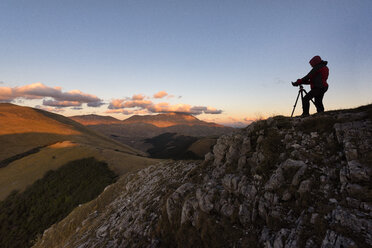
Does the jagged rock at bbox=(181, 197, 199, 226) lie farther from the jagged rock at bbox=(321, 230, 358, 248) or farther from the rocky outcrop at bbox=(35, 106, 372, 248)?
the jagged rock at bbox=(321, 230, 358, 248)

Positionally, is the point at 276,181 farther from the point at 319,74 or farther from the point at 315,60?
the point at 315,60

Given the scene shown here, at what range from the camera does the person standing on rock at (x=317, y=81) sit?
1098 centimetres

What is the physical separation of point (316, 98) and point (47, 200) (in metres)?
60.4

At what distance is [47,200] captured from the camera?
4381 centimetres

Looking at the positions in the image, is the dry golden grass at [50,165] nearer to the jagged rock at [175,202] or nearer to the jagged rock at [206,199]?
the jagged rock at [175,202]

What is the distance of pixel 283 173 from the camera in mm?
8055

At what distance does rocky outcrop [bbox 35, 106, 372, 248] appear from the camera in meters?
5.72

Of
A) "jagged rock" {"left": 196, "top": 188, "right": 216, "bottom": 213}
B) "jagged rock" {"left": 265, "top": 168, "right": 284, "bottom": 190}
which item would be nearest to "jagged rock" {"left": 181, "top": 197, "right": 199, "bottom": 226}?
"jagged rock" {"left": 196, "top": 188, "right": 216, "bottom": 213}

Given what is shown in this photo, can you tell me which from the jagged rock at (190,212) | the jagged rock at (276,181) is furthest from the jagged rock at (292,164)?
the jagged rock at (190,212)

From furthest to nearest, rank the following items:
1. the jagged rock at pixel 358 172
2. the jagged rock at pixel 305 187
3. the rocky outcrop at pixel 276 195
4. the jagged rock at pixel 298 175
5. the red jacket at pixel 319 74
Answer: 1. the red jacket at pixel 319 74
2. the jagged rock at pixel 298 175
3. the jagged rock at pixel 305 187
4. the jagged rock at pixel 358 172
5. the rocky outcrop at pixel 276 195

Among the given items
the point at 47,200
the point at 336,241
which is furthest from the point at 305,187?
the point at 47,200

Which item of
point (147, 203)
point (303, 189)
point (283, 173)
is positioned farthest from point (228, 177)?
point (147, 203)

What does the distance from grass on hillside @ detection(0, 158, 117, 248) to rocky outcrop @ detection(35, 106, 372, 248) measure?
112 ft

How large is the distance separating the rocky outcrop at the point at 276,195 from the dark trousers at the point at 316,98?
1.90 m
